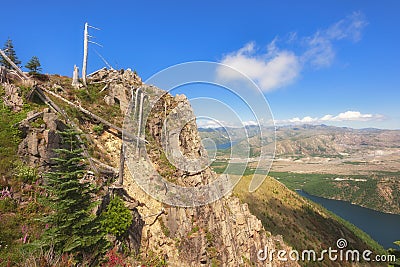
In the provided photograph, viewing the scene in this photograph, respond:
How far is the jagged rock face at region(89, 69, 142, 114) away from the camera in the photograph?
54.6 feet

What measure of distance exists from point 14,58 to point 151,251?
2059 centimetres

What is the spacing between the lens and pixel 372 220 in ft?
342

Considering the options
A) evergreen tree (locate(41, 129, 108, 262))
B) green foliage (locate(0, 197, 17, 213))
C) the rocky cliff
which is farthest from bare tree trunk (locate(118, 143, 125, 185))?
evergreen tree (locate(41, 129, 108, 262))

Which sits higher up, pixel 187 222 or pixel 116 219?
pixel 116 219

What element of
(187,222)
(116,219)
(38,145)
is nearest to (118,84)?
(38,145)

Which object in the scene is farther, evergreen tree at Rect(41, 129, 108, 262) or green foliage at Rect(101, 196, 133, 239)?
green foliage at Rect(101, 196, 133, 239)

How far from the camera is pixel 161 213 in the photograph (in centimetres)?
1218

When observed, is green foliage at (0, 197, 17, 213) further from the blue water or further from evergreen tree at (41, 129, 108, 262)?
the blue water

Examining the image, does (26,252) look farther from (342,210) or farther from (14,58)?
(342,210)

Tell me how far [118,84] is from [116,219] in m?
12.6

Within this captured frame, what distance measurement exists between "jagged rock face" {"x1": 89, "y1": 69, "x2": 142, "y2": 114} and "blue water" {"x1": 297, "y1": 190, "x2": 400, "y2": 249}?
105833 millimetres

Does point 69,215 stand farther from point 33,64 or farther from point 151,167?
point 33,64

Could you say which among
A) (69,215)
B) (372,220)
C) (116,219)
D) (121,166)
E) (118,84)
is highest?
(118,84)

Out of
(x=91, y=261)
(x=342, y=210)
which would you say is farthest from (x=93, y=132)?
(x=342, y=210)
